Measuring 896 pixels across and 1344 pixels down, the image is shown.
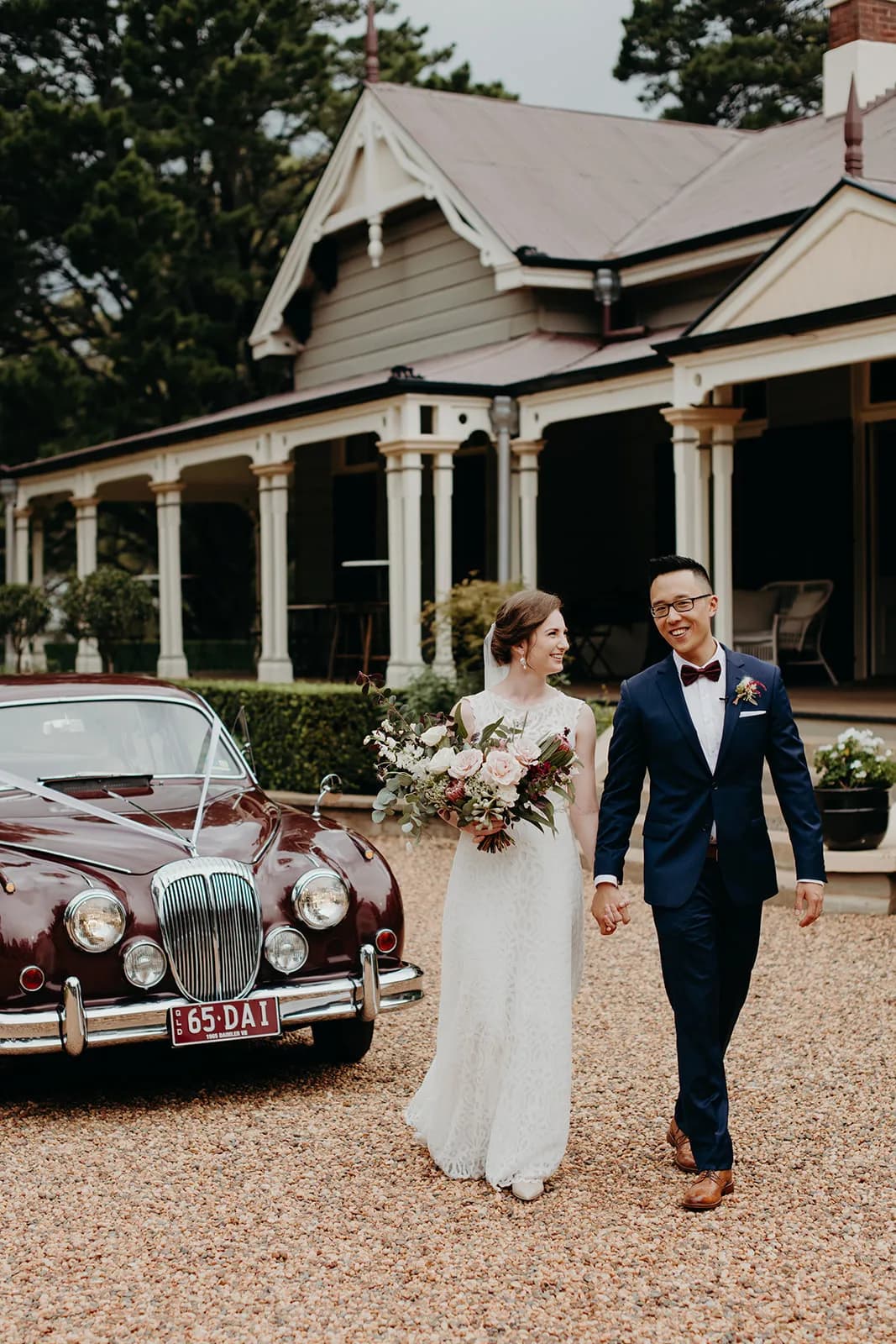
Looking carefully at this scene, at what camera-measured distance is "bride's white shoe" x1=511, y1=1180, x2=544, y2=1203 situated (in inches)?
191

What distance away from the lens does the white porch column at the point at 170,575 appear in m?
18.8

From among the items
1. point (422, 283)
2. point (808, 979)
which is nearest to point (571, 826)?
point (808, 979)

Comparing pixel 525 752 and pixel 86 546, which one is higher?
pixel 86 546

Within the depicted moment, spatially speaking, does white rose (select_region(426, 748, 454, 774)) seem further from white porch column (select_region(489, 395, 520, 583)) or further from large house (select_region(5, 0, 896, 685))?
white porch column (select_region(489, 395, 520, 583))

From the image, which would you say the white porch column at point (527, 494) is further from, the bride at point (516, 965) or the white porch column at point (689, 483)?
the bride at point (516, 965)

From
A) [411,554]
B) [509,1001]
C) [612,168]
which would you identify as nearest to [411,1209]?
[509,1001]

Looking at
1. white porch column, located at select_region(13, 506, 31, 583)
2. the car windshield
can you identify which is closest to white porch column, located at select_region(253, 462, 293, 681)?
white porch column, located at select_region(13, 506, 31, 583)

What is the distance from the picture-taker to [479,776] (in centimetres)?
496

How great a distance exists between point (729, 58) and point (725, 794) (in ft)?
118

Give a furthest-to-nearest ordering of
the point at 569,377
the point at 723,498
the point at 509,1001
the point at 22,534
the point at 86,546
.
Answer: the point at 22,534, the point at 86,546, the point at 569,377, the point at 723,498, the point at 509,1001

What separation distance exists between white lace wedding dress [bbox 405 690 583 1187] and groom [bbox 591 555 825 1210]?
0.75ft

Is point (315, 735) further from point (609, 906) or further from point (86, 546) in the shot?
point (609, 906)

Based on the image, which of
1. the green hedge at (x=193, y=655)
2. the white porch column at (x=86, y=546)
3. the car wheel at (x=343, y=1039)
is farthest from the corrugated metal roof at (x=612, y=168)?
the car wheel at (x=343, y=1039)

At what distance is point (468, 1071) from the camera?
509 centimetres
